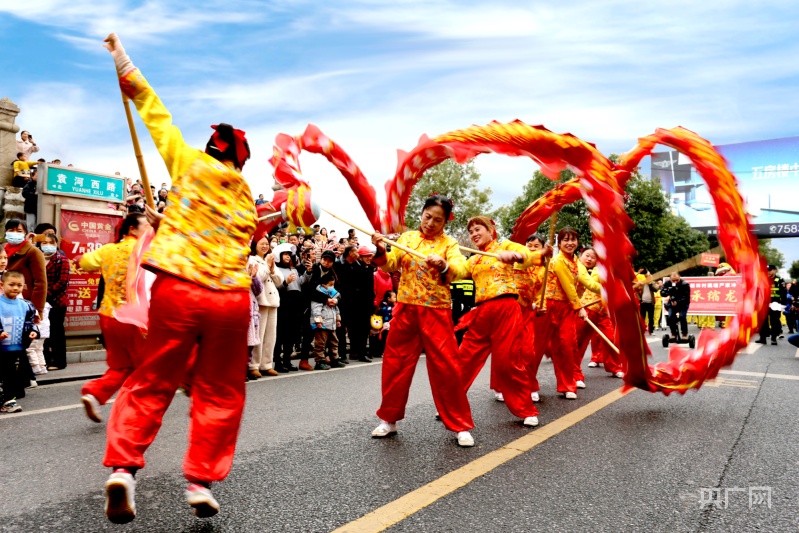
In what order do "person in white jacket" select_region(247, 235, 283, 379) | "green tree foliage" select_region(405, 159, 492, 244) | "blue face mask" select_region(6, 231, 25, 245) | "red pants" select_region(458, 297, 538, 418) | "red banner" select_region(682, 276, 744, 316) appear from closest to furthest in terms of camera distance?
"red pants" select_region(458, 297, 538, 418) < "blue face mask" select_region(6, 231, 25, 245) < "person in white jacket" select_region(247, 235, 283, 379) < "red banner" select_region(682, 276, 744, 316) < "green tree foliage" select_region(405, 159, 492, 244)

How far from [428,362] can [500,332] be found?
895 millimetres

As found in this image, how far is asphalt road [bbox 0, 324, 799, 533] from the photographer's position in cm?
292

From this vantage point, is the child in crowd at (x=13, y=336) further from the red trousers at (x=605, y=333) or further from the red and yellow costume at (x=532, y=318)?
the red trousers at (x=605, y=333)

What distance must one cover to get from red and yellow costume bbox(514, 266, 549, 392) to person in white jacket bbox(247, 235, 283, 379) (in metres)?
3.19

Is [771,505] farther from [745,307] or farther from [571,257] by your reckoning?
[571,257]

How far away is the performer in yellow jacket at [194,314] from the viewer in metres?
2.76

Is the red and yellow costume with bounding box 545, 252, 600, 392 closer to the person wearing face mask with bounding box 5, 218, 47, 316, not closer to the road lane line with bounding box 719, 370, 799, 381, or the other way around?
the road lane line with bounding box 719, 370, 799, 381

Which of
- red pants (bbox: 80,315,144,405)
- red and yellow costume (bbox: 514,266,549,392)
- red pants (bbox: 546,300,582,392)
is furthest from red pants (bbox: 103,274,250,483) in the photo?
red pants (bbox: 546,300,582,392)

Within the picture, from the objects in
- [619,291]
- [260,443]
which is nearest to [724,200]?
[619,291]

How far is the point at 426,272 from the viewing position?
4.44 meters

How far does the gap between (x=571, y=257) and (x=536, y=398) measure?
158cm

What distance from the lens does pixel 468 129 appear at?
4473mm

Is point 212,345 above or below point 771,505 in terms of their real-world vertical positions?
above

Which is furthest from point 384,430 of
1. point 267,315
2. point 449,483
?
point 267,315
